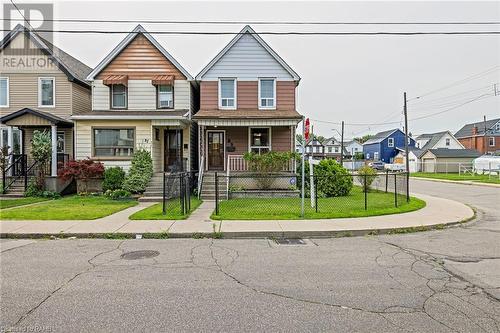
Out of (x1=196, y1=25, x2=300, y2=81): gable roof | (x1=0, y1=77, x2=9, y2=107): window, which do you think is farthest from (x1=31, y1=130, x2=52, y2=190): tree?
(x1=196, y1=25, x2=300, y2=81): gable roof

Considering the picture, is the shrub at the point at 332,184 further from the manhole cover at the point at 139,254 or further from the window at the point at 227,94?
the manhole cover at the point at 139,254

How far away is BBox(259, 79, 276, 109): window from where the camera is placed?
20.1 m

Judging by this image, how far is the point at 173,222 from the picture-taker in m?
10.2

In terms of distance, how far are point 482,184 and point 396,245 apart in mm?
24685

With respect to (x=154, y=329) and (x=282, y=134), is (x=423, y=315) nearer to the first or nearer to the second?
(x=154, y=329)

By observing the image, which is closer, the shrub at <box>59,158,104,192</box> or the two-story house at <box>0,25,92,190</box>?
the shrub at <box>59,158,104,192</box>

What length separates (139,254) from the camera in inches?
279

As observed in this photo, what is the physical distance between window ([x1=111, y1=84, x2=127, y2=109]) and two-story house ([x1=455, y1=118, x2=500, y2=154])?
209 feet

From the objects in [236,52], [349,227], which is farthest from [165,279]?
[236,52]

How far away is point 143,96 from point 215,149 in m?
5.17

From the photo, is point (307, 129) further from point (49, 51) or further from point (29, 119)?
point (49, 51)

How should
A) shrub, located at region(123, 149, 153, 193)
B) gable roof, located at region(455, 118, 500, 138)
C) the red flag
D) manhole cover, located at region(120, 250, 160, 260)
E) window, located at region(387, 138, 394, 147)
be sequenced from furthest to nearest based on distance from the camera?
window, located at region(387, 138, 394, 147) < gable roof, located at region(455, 118, 500, 138) < shrub, located at region(123, 149, 153, 193) < the red flag < manhole cover, located at region(120, 250, 160, 260)

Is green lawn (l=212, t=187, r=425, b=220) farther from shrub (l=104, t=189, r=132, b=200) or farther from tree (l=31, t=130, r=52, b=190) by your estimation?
tree (l=31, t=130, r=52, b=190)

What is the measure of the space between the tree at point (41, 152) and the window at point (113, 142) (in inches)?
90.2
